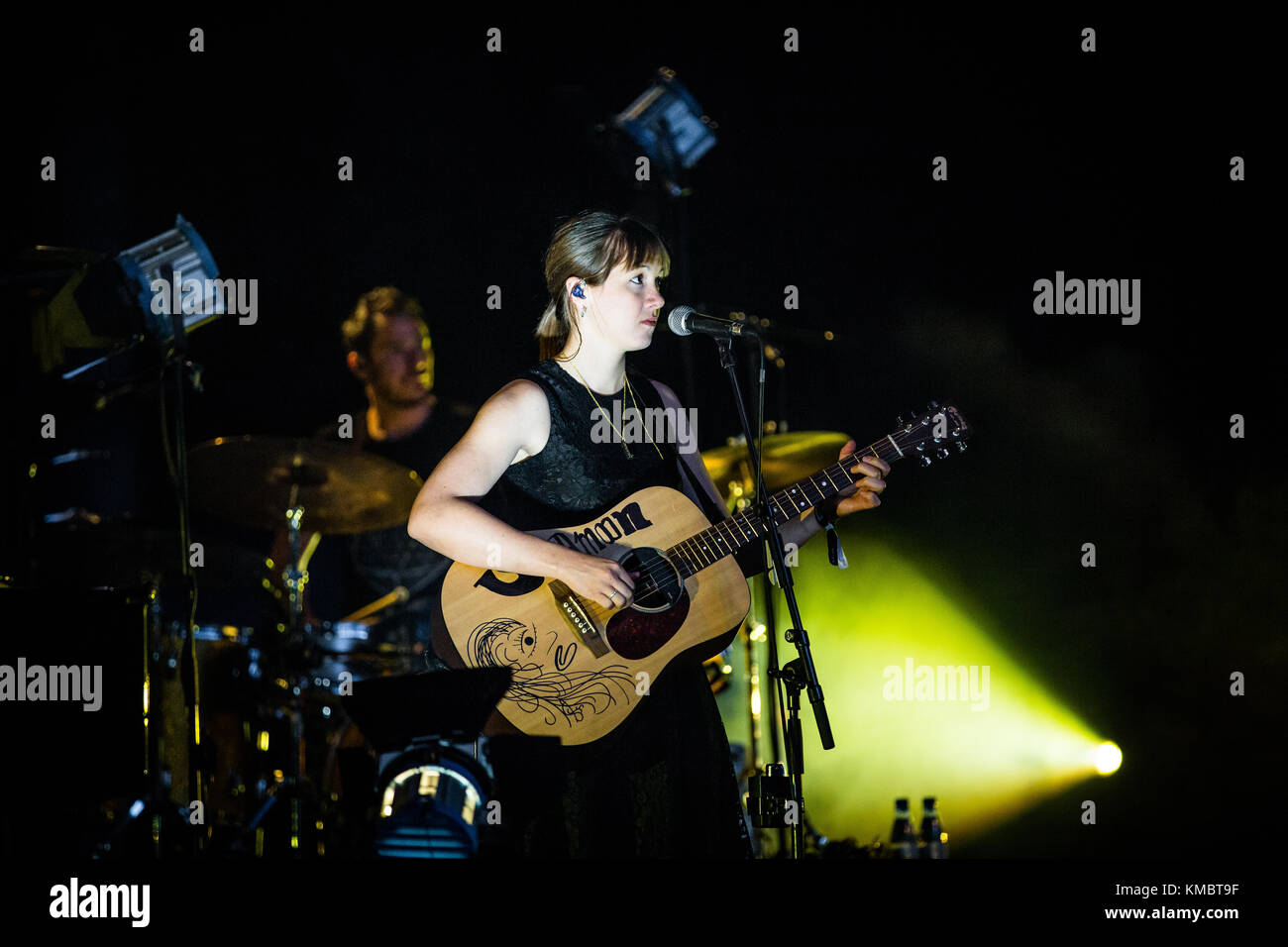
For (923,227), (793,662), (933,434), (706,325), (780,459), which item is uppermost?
(923,227)

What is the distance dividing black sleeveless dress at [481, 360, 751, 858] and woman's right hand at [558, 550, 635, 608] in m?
0.20

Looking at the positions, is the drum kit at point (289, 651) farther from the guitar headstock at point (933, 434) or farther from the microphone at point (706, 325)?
the guitar headstock at point (933, 434)

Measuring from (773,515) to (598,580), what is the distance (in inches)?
21.5

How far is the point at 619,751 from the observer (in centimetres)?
296

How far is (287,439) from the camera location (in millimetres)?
4395

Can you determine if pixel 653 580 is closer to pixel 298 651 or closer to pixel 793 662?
pixel 793 662

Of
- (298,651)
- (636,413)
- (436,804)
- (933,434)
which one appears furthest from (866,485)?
(298,651)

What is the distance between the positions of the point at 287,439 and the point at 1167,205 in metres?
3.74

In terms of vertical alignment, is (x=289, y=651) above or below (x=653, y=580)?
below

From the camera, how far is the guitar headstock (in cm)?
327

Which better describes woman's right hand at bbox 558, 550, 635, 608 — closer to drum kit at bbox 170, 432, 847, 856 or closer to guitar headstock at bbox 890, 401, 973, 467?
guitar headstock at bbox 890, 401, 973, 467

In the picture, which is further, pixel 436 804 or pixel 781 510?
pixel 436 804
